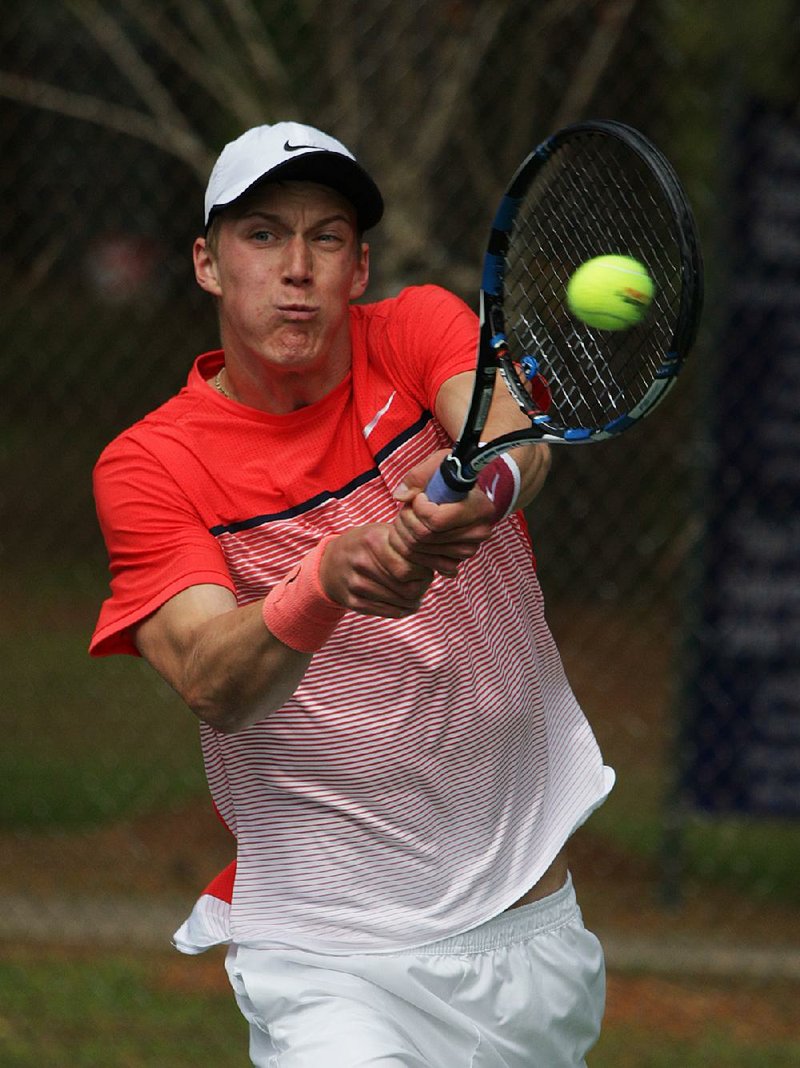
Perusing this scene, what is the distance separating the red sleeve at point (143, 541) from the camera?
2.72 metres

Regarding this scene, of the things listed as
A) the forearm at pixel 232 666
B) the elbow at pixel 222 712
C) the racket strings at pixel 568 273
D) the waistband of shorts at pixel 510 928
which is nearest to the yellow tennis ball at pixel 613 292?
the racket strings at pixel 568 273

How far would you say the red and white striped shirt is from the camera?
2.81 meters

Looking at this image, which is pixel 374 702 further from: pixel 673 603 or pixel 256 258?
pixel 673 603

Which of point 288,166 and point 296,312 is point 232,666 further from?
point 288,166

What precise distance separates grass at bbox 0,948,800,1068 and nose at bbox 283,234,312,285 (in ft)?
8.55

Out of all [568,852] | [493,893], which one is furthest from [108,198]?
[493,893]

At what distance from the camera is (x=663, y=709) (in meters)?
6.81

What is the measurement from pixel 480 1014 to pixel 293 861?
39 cm

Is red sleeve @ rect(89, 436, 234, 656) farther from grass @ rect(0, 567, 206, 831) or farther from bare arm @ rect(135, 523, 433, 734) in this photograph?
grass @ rect(0, 567, 206, 831)

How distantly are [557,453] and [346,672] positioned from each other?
3.20m

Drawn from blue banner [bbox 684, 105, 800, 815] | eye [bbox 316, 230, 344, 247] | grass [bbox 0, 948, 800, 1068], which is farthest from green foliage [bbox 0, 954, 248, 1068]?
eye [bbox 316, 230, 344, 247]

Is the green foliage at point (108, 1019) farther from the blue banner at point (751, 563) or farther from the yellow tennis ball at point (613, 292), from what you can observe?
the yellow tennis ball at point (613, 292)

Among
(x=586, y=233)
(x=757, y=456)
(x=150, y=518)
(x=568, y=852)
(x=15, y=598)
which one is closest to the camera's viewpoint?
(x=150, y=518)

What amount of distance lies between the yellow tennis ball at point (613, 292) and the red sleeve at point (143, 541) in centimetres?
67
